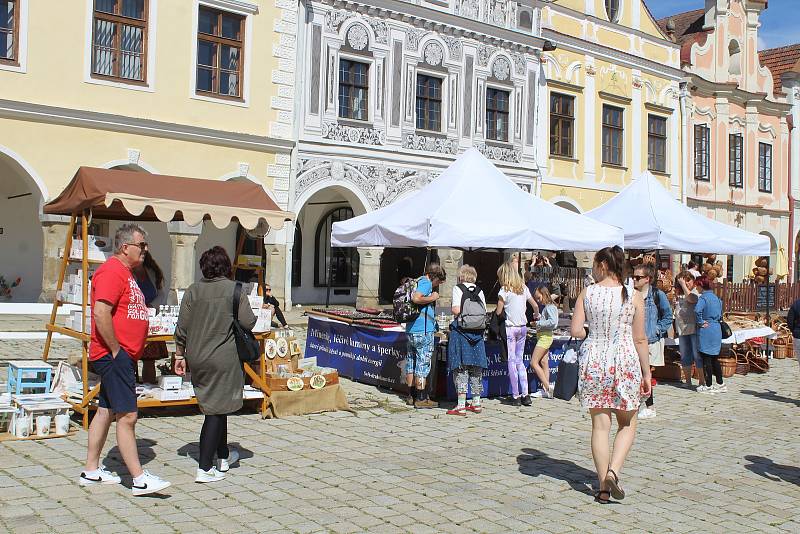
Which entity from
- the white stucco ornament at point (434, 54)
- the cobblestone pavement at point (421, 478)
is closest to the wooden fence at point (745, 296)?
the white stucco ornament at point (434, 54)

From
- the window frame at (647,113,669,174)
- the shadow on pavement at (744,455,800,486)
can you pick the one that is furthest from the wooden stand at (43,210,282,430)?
the window frame at (647,113,669,174)

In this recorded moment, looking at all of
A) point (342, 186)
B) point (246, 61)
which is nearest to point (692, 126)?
point (342, 186)

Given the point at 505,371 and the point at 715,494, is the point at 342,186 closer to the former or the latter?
the point at 505,371

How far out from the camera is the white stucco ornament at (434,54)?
72.3 feet

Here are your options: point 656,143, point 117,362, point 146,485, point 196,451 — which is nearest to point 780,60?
point 656,143

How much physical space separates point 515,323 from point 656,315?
2.19 metres

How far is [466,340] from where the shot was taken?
9.41m

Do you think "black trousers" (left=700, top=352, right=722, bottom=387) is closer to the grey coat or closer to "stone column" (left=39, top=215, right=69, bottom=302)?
the grey coat

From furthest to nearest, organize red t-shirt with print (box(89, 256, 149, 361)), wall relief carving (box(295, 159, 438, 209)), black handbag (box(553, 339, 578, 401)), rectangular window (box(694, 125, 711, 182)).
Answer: rectangular window (box(694, 125, 711, 182)) < wall relief carving (box(295, 159, 438, 209)) < black handbag (box(553, 339, 578, 401)) < red t-shirt with print (box(89, 256, 149, 361))

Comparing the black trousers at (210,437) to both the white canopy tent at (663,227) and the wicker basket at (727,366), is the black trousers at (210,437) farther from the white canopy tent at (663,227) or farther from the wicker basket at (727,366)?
the wicker basket at (727,366)

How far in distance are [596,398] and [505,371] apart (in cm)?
473

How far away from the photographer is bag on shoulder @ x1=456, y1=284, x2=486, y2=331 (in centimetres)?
936

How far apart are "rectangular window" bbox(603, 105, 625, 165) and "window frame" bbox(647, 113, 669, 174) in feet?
4.60

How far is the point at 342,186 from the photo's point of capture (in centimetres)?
2066
